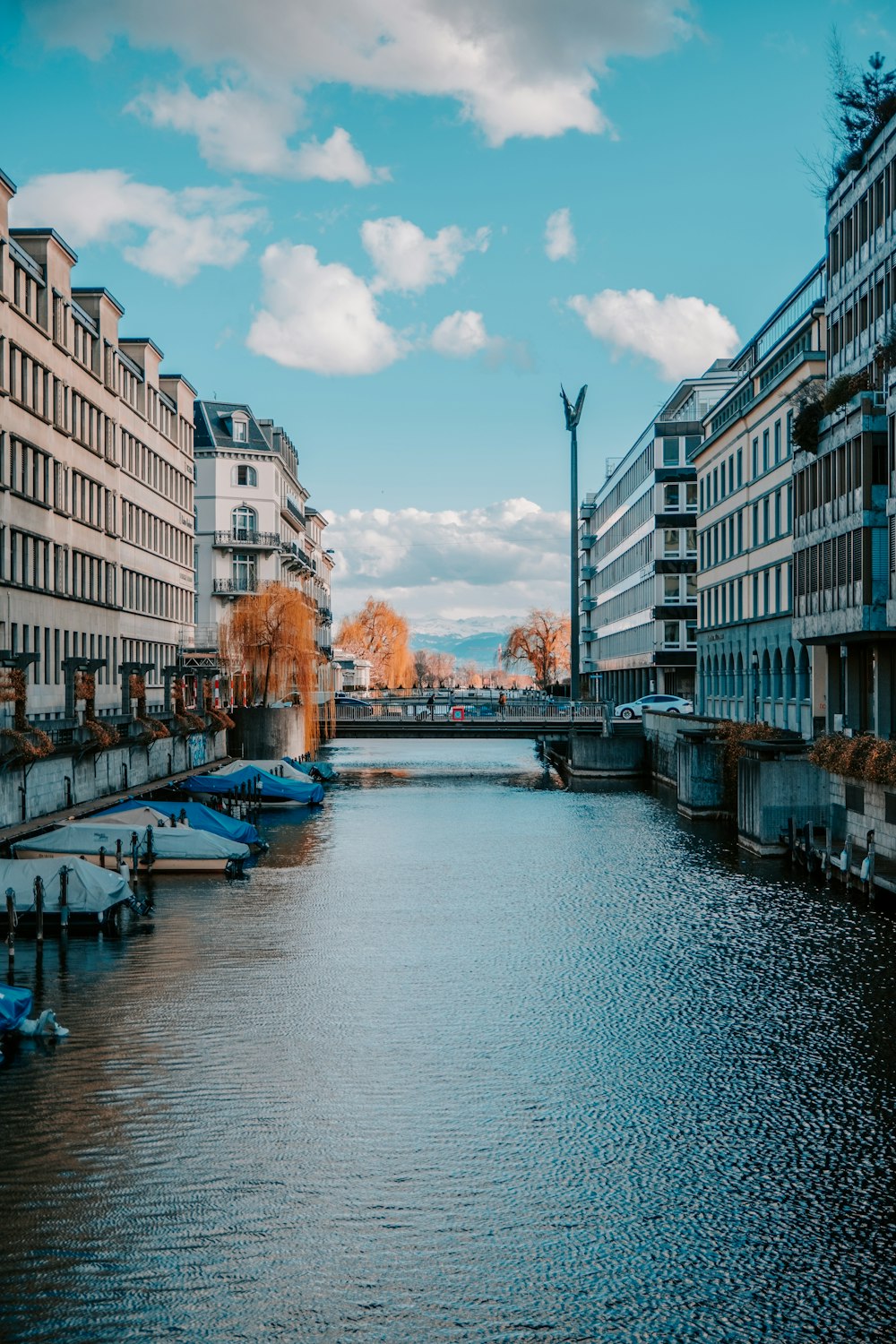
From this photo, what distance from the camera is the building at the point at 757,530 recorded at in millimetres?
66125

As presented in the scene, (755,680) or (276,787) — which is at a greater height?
(755,680)

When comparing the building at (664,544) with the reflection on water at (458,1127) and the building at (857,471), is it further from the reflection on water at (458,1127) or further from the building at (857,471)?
the reflection on water at (458,1127)

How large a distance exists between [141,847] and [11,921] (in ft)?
38.8

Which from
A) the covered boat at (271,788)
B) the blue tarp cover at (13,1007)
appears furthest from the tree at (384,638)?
the blue tarp cover at (13,1007)

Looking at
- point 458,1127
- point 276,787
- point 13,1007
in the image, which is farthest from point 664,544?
point 458,1127

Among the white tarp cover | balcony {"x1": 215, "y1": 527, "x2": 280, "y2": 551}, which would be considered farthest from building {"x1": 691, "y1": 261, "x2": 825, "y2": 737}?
the white tarp cover

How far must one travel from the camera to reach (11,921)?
29.9 metres

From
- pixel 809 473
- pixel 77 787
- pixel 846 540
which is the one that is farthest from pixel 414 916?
pixel 809 473

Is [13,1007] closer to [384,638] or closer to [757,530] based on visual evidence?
[757,530]

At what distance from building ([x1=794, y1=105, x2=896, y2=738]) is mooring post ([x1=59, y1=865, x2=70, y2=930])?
86.2ft

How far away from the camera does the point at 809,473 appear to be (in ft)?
173

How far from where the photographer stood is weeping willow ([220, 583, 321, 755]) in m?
85.8

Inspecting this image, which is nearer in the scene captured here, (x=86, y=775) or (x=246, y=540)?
(x=86, y=775)

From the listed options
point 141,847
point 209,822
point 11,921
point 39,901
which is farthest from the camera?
point 209,822
